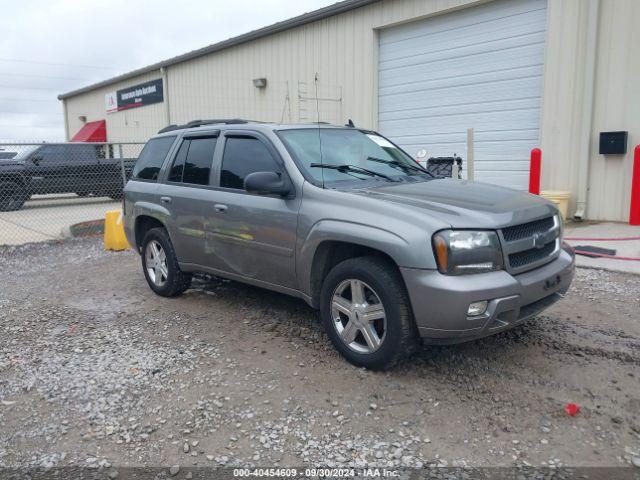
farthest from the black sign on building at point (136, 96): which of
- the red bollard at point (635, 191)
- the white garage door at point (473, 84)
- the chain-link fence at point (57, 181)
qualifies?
the red bollard at point (635, 191)

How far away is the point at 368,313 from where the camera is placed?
3820 millimetres

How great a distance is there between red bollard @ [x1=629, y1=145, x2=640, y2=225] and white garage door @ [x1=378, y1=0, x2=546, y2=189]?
6.40ft

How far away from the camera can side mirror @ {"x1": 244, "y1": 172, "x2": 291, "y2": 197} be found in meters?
4.18

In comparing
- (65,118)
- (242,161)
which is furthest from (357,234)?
(65,118)

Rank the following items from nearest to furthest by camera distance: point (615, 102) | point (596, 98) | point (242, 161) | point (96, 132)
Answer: point (242, 161)
point (615, 102)
point (596, 98)
point (96, 132)

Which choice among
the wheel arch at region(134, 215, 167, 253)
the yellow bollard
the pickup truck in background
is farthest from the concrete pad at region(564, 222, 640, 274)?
the pickup truck in background

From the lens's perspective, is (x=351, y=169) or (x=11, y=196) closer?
(x=351, y=169)

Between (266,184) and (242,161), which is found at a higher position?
(242,161)

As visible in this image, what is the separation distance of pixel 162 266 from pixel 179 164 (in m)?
1.10

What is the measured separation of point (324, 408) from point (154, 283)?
3.23m

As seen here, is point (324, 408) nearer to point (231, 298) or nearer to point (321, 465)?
point (321, 465)

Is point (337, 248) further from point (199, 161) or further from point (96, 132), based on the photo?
point (96, 132)

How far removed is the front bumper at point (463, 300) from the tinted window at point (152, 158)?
Answer: 3391mm

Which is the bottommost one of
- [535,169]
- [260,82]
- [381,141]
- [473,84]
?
[535,169]
